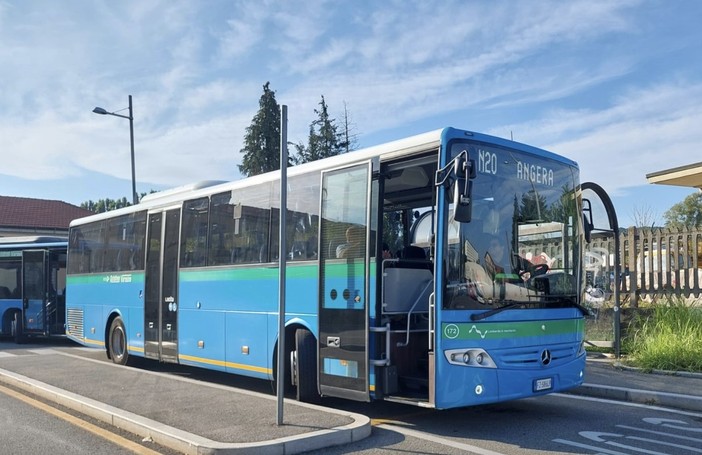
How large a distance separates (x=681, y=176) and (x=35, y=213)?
4252 centimetres

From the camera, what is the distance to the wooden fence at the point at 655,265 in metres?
12.9

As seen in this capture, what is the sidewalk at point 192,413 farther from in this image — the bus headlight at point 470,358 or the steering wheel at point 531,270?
the steering wheel at point 531,270

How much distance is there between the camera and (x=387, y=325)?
7781mm

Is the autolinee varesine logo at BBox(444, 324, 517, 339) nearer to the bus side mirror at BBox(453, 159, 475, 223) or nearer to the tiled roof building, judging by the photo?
the bus side mirror at BBox(453, 159, 475, 223)

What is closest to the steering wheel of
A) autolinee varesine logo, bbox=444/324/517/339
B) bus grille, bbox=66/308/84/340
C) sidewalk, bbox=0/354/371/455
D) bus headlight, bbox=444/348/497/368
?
autolinee varesine logo, bbox=444/324/517/339

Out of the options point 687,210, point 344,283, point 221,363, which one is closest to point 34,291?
point 221,363

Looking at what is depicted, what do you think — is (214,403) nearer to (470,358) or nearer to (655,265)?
(470,358)

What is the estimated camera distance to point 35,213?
46219 millimetres

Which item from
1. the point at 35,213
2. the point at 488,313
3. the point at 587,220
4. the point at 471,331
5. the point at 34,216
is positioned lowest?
the point at 471,331

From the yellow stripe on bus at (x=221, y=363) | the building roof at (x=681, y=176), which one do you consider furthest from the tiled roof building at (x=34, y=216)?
the building roof at (x=681, y=176)

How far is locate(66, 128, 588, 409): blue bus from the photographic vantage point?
23.7 feet

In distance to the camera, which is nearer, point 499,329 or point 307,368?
point 499,329

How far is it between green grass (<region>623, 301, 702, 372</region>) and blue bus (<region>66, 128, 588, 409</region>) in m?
3.83

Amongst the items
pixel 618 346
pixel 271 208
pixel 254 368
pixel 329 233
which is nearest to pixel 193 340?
pixel 254 368
